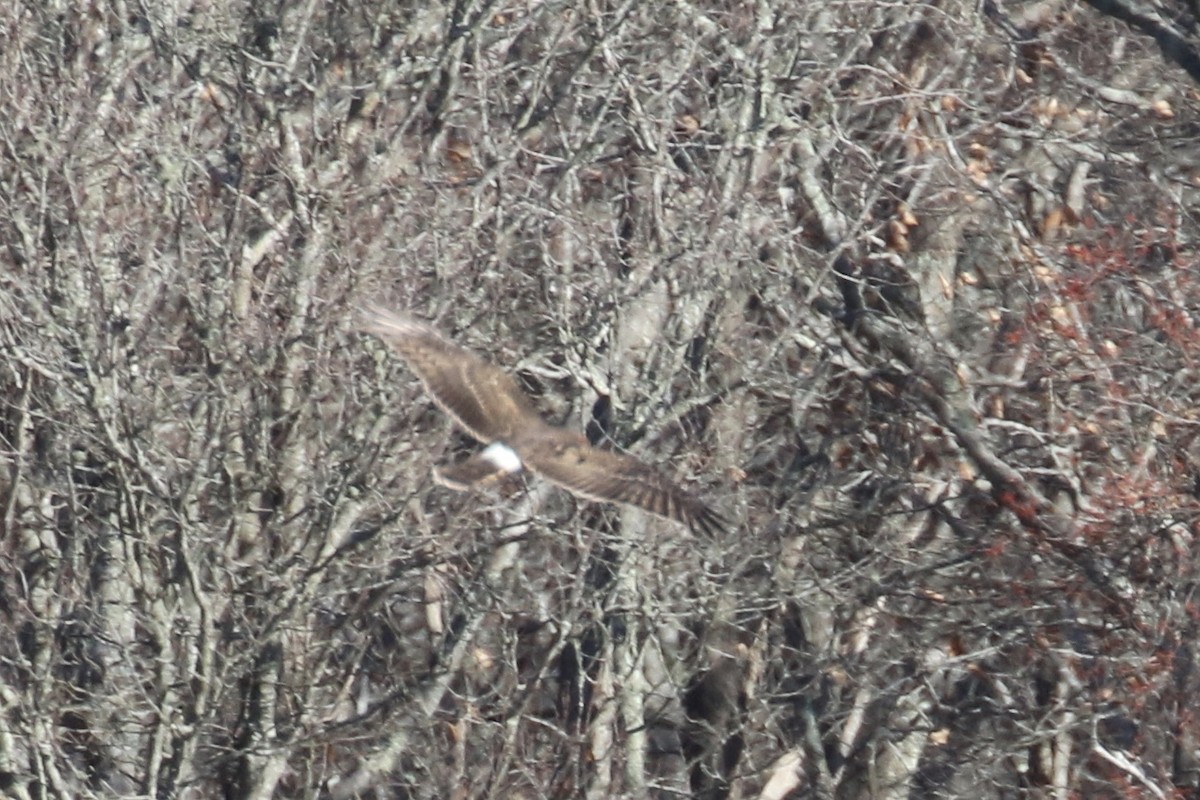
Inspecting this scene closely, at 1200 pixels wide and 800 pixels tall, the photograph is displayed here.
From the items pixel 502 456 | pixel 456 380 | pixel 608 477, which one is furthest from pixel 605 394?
pixel 608 477

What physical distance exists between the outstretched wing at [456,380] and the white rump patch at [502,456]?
5 cm

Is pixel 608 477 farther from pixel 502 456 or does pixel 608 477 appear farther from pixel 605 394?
pixel 605 394

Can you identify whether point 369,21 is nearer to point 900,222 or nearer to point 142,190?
point 142,190

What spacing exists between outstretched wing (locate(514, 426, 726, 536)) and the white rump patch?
0.02 metres

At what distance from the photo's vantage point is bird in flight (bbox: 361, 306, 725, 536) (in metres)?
7.59

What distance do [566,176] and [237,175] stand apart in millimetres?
1349

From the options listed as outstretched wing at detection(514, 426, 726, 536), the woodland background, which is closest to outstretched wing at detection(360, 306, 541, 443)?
outstretched wing at detection(514, 426, 726, 536)

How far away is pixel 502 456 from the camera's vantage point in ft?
25.8

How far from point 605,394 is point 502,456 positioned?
1659mm

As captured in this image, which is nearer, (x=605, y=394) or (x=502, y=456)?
(x=502, y=456)

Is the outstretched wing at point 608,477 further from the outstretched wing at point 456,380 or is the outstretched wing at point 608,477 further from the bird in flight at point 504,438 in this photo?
the outstretched wing at point 456,380

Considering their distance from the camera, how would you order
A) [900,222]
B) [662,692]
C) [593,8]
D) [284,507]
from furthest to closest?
[900,222] < [662,692] < [593,8] < [284,507]

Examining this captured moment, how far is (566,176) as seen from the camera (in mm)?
9828

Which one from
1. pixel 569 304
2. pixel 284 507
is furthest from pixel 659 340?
pixel 284 507
